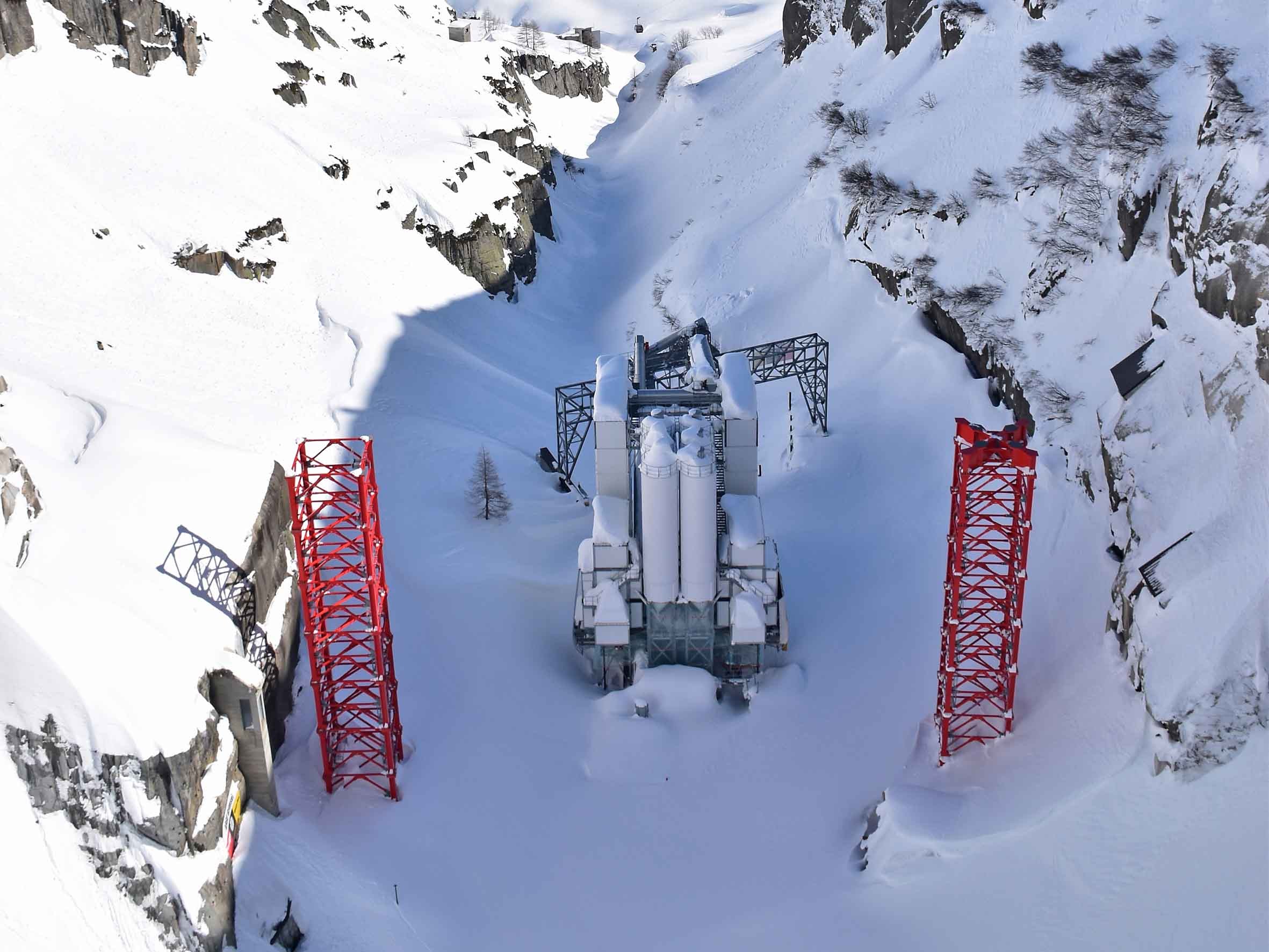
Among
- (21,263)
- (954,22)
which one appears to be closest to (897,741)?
(21,263)

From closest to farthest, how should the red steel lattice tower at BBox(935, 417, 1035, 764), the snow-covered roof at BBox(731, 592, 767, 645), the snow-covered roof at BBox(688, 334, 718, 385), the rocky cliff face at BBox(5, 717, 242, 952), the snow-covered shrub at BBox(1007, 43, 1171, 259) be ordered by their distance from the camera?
the rocky cliff face at BBox(5, 717, 242, 952)
the red steel lattice tower at BBox(935, 417, 1035, 764)
the snow-covered roof at BBox(731, 592, 767, 645)
the snow-covered roof at BBox(688, 334, 718, 385)
the snow-covered shrub at BBox(1007, 43, 1171, 259)

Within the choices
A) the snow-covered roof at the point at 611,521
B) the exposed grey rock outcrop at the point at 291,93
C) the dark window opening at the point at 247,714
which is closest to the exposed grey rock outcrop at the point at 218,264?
the exposed grey rock outcrop at the point at 291,93

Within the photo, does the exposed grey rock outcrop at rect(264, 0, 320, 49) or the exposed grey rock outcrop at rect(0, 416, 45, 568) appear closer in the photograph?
the exposed grey rock outcrop at rect(0, 416, 45, 568)

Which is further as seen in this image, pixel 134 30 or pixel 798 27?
pixel 798 27

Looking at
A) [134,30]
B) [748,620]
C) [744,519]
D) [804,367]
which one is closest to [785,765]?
[748,620]

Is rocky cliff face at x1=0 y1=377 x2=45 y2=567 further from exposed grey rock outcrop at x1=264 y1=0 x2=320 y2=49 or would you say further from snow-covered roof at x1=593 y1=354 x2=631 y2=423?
exposed grey rock outcrop at x1=264 y1=0 x2=320 y2=49

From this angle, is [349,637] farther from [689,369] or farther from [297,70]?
[297,70]

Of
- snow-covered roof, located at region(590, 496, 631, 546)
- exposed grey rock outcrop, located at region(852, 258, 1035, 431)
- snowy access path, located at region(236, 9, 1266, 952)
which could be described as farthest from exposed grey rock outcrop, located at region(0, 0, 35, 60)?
exposed grey rock outcrop, located at region(852, 258, 1035, 431)
